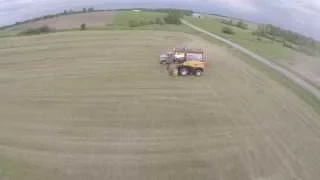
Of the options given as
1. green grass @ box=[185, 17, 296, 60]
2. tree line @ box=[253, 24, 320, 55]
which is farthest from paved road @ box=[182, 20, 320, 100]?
tree line @ box=[253, 24, 320, 55]

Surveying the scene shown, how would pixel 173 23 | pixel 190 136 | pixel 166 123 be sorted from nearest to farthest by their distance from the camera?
pixel 190 136 → pixel 166 123 → pixel 173 23

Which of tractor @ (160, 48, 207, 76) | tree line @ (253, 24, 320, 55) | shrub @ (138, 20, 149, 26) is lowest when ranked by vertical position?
tree line @ (253, 24, 320, 55)

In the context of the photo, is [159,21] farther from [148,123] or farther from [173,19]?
[148,123]

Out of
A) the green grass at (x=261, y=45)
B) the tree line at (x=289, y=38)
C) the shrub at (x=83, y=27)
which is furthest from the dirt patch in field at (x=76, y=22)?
the tree line at (x=289, y=38)

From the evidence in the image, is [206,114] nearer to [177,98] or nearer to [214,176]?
[177,98]

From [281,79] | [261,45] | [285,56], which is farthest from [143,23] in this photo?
[281,79]

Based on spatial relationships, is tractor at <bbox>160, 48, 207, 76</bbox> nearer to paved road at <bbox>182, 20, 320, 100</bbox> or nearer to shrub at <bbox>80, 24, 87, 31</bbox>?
paved road at <bbox>182, 20, 320, 100</bbox>

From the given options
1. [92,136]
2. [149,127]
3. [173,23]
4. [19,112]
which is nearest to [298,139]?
[149,127]

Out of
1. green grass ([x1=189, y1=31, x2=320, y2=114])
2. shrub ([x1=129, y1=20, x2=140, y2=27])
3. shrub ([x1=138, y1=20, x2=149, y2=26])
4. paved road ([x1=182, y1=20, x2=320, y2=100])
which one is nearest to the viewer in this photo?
green grass ([x1=189, y1=31, x2=320, y2=114])
